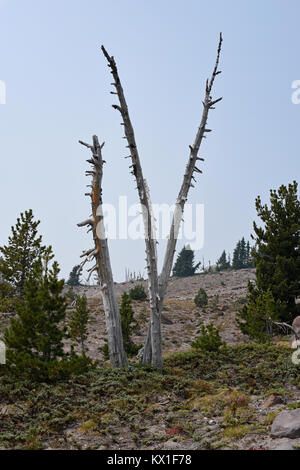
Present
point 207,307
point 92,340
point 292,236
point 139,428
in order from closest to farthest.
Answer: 1. point 139,428
2. point 292,236
3. point 92,340
4. point 207,307

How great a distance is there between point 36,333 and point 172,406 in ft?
13.8

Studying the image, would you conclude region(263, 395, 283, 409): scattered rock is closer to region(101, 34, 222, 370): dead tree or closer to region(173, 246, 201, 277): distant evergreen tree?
region(101, 34, 222, 370): dead tree

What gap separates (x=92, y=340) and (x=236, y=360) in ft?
58.3

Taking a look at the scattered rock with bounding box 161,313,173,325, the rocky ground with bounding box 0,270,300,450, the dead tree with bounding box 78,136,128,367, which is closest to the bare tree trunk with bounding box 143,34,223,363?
the dead tree with bounding box 78,136,128,367

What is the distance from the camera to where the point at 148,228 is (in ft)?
43.2

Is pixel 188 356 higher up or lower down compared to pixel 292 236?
lower down

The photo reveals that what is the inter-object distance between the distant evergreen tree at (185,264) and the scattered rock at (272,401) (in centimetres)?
7139

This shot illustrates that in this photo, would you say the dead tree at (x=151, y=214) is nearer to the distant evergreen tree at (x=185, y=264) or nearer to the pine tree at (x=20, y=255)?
the pine tree at (x=20, y=255)

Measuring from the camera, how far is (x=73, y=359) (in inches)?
437

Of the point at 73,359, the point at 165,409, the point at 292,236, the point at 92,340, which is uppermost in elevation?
the point at 292,236

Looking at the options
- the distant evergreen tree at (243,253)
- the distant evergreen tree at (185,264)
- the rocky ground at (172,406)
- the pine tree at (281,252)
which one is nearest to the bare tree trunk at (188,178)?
the rocky ground at (172,406)
